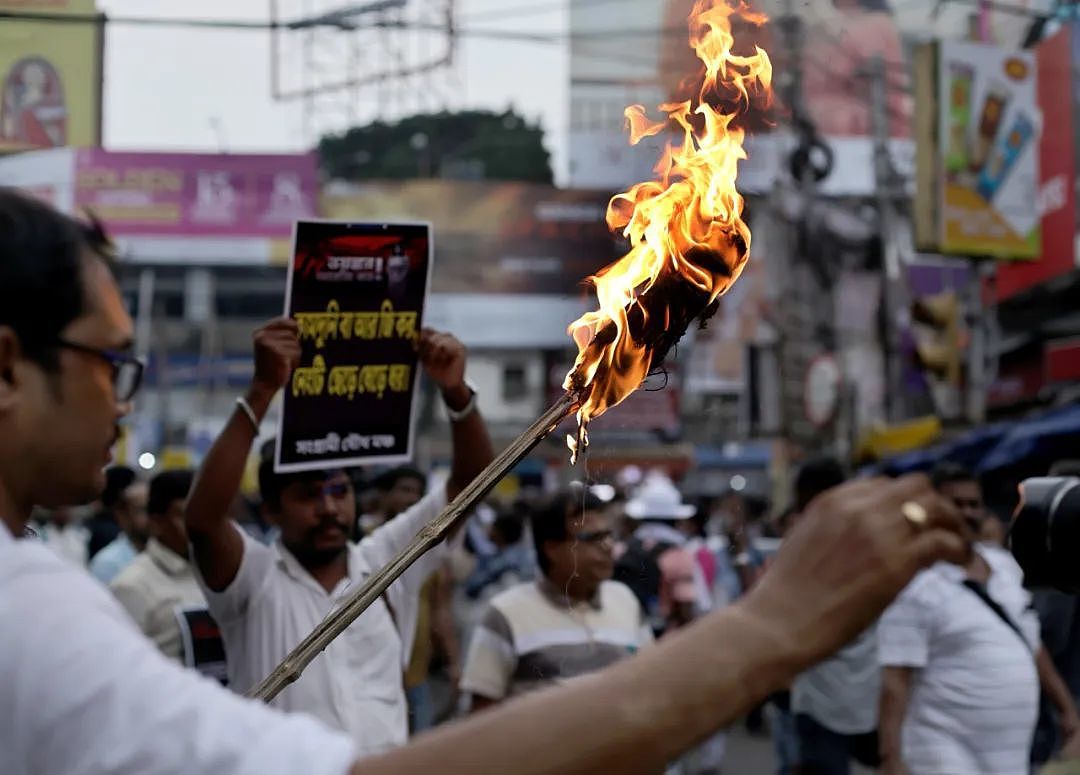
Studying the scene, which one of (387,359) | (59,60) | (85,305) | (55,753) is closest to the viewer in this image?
(55,753)

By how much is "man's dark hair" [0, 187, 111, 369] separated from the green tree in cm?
4632

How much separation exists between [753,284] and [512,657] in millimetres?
34851

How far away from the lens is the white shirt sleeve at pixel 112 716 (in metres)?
1.26

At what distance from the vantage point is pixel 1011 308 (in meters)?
23.5

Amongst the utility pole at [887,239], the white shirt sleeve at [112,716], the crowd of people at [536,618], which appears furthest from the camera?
the utility pole at [887,239]

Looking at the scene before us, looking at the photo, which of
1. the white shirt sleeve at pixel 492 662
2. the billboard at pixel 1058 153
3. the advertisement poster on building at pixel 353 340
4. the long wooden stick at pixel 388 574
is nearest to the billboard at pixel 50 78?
the advertisement poster on building at pixel 353 340

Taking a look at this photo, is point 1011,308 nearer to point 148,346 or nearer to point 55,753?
point 55,753

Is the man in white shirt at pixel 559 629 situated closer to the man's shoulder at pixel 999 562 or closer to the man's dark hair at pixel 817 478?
the man's shoulder at pixel 999 562

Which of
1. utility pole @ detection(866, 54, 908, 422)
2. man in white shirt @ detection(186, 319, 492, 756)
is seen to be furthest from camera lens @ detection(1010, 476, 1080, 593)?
utility pole @ detection(866, 54, 908, 422)

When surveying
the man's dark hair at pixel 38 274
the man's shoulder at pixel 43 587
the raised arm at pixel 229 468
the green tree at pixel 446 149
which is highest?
the green tree at pixel 446 149

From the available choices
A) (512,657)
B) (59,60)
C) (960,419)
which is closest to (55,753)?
(512,657)

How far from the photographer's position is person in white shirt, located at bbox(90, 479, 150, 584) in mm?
7555

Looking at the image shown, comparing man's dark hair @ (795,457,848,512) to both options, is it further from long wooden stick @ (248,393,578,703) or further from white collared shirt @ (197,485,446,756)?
Result: long wooden stick @ (248,393,578,703)

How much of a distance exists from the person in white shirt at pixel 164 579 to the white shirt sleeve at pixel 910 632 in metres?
2.54
